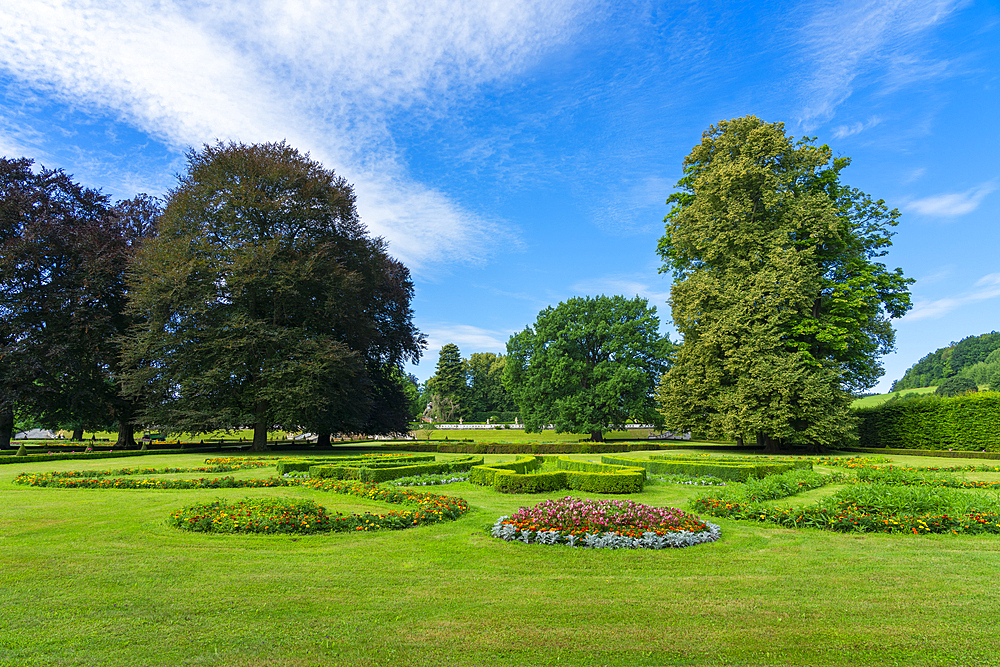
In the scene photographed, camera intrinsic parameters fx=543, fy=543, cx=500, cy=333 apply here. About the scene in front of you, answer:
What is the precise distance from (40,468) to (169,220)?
15098 millimetres

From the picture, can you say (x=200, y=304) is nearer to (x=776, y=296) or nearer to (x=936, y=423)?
(x=776, y=296)

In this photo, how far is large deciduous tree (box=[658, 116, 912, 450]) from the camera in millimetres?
27594

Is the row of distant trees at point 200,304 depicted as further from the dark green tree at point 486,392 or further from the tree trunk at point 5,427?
the dark green tree at point 486,392

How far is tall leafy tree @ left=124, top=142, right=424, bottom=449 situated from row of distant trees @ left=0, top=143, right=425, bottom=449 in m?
0.08

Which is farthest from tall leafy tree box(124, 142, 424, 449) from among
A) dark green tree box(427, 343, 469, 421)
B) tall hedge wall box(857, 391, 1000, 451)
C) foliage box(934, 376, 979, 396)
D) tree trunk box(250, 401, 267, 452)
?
foliage box(934, 376, 979, 396)

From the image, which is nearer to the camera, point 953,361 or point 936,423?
point 936,423

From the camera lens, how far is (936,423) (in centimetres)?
2911

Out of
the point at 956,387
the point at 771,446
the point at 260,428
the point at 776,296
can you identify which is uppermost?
the point at 776,296

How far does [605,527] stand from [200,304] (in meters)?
26.7

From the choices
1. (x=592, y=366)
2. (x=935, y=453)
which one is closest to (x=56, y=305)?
(x=592, y=366)

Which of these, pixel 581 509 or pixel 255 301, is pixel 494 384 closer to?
pixel 255 301

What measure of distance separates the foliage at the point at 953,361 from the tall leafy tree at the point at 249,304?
9834cm

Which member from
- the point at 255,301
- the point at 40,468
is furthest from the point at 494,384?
the point at 40,468

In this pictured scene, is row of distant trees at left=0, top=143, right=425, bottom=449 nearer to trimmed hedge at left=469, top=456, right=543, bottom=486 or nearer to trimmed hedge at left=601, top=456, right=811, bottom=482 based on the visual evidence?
trimmed hedge at left=469, top=456, right=543, bottom=486
